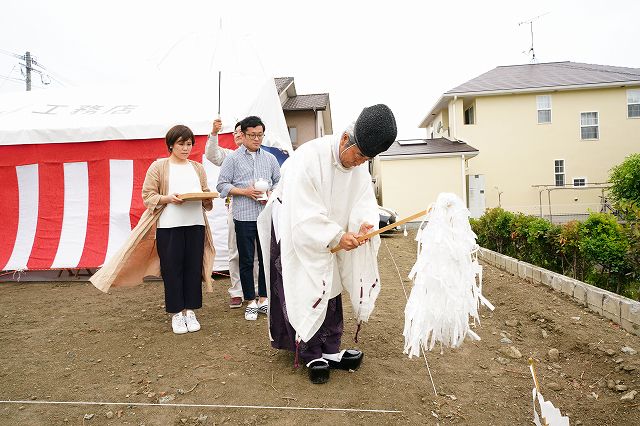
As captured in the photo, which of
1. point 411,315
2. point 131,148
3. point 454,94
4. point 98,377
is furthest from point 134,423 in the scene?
point 454,94

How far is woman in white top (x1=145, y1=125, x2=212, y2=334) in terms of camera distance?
3430mm

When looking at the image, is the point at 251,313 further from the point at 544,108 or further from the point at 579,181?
the point at 579,181

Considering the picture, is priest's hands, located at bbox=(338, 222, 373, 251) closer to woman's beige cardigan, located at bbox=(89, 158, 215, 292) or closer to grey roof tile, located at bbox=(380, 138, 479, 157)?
woman's beige cardigan, located at bbox=(89, 158, 215, 292)

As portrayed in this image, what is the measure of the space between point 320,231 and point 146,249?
2.01m

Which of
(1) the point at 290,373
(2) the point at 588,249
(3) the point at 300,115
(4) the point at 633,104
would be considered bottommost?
(1) the point at 290,373

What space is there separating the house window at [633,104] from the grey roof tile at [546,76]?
0.57 meters

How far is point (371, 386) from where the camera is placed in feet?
8.07

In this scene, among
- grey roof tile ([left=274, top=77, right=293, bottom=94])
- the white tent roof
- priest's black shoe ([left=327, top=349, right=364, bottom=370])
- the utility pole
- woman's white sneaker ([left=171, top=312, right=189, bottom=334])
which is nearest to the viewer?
priest's black shoe ([left=327, top=349, right=364, bottom=370])

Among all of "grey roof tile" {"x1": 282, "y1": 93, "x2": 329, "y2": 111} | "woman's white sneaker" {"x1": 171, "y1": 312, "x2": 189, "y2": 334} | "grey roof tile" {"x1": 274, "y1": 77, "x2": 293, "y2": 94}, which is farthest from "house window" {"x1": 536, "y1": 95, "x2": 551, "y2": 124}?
"woman's white sneaker" {"x1": 171, "y1": 312, "x2": 189, "y2": 334}

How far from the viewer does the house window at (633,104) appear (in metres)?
14.9

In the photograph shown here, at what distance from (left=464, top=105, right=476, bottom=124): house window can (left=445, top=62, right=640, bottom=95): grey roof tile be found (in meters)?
0.99

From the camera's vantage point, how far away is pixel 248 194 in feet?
12.1

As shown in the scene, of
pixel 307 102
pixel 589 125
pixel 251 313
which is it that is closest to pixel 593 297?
pixel 251 313

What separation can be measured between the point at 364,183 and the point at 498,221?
4.61 m
